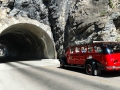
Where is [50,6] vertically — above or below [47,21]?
above

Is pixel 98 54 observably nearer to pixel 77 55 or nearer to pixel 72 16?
pixel 77 55

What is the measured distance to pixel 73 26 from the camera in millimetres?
23500

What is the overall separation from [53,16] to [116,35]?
1197cm

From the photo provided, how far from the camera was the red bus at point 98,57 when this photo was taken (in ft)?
34.1

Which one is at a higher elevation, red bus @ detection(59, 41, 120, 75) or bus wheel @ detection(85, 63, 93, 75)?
red bus @ detection(59, 41, 120, 75)

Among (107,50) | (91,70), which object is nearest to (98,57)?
(107,50)

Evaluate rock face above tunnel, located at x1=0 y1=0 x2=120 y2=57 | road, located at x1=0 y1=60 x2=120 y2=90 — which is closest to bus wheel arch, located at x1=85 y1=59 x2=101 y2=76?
road, located at x1=0 y1=60 x2=120 y2=90

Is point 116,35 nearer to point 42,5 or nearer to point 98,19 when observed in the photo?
point 98,19

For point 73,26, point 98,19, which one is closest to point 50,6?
point 73,26

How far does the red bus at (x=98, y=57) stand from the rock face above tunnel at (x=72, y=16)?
6.04 metres

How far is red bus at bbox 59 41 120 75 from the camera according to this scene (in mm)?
10404

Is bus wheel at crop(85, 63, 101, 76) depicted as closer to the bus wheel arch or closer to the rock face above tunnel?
the bus wheel arch

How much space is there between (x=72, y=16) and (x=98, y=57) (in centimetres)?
1399

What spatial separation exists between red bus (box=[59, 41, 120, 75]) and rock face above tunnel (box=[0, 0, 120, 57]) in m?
6.04
